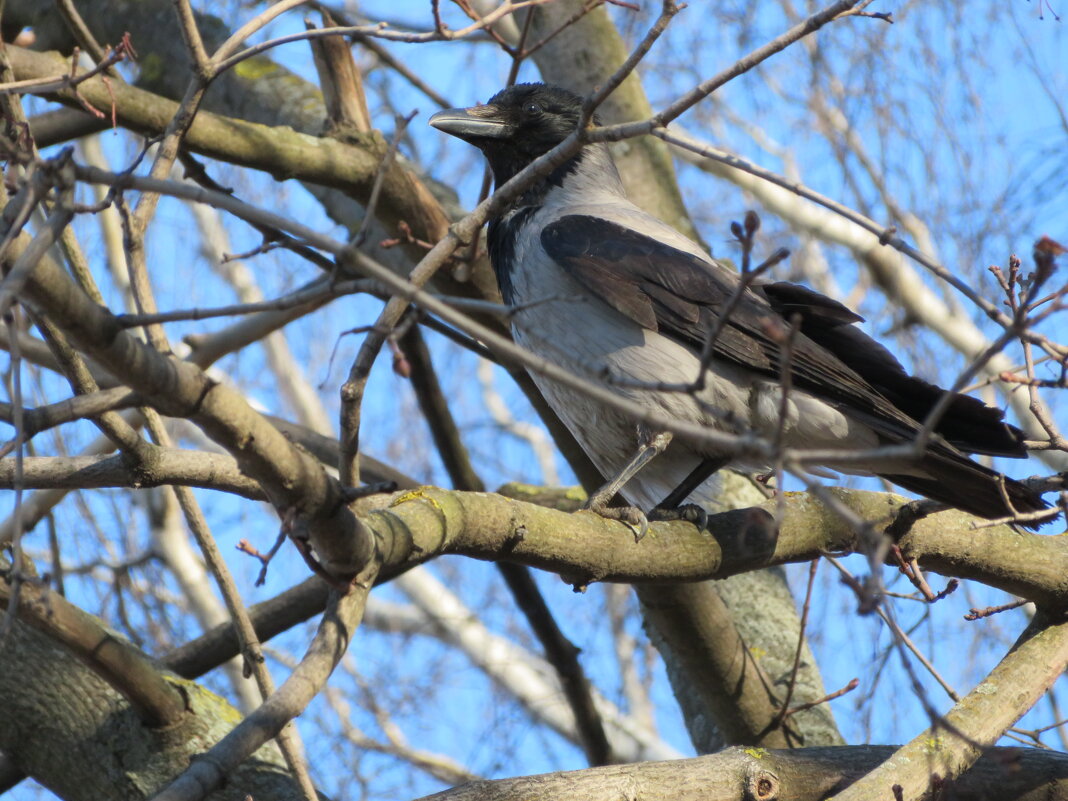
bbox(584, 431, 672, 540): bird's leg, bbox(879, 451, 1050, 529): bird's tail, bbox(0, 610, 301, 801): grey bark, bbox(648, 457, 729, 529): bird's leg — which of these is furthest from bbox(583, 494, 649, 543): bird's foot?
bbox(0, 610, 301, 801): grey bark

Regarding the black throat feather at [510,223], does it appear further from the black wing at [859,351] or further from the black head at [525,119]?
the black wing at [859,351]

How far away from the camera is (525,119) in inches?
208

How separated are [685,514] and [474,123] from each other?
2216mm

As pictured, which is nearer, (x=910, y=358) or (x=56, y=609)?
(x=56, y=609)

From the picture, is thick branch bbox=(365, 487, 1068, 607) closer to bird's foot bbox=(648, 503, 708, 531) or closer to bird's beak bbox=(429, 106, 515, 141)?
bird's foot bbox=(648, 503, 708, 531)

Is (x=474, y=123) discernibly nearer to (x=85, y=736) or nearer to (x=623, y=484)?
(x=623, y=484)

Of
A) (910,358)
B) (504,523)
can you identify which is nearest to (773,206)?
(910,358)

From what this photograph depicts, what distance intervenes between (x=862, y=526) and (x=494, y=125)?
391 centimetres

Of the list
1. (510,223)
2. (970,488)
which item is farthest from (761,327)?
(510,223)

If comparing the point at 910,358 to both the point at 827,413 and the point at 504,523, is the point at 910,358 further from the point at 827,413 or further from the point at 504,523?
the point at 504,523

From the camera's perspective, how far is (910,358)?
8.52 meters

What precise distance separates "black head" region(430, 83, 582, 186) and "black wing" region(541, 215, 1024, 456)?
3.05 feet

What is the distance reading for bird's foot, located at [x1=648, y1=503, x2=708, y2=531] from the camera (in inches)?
144

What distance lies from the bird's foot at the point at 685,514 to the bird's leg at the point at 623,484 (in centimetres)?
13
